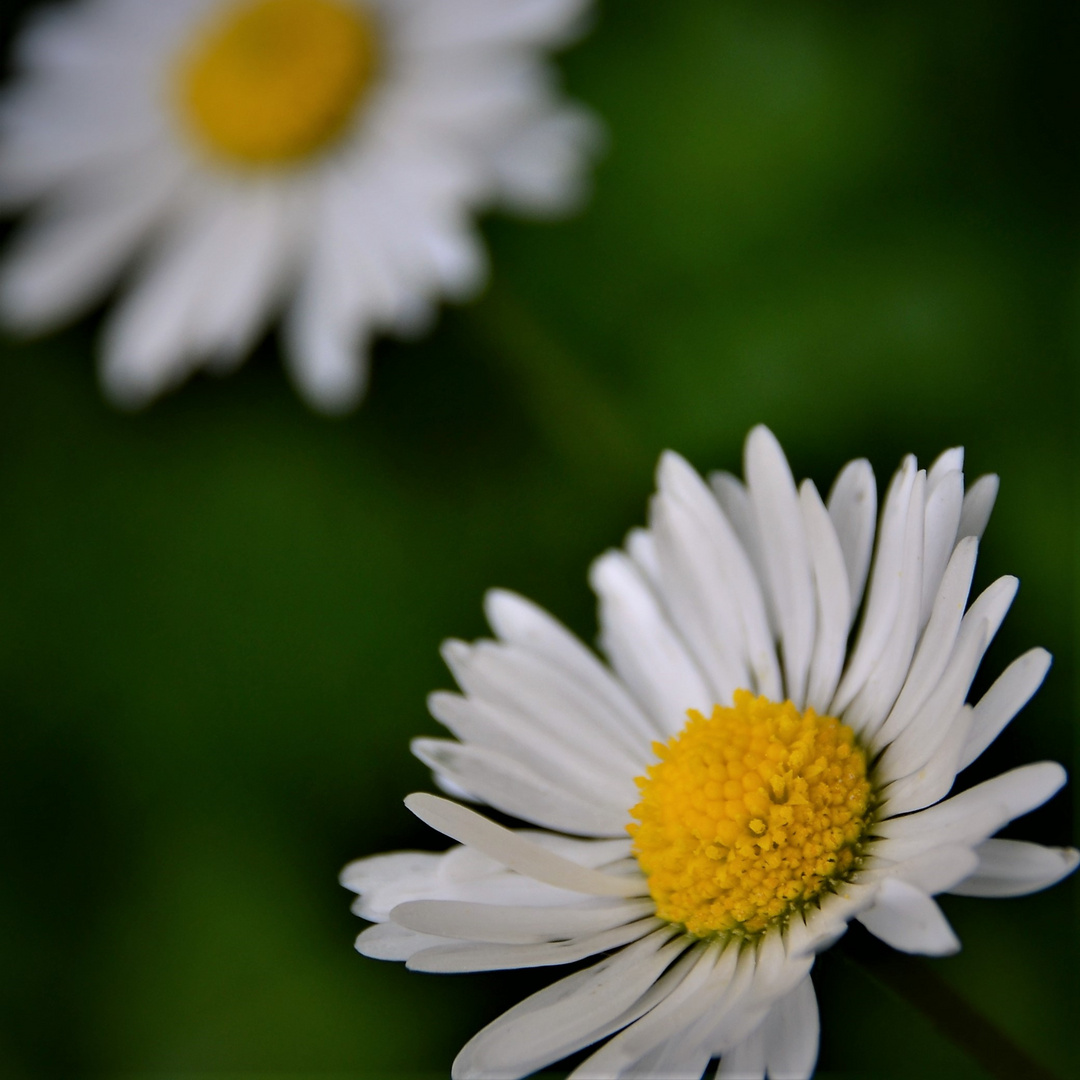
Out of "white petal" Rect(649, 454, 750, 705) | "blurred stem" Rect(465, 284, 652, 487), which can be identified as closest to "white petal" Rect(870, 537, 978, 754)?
"white petal" Rect(649, 454, 750, 705)

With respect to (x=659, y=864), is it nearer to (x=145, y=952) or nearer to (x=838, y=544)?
(x=838, y=544)

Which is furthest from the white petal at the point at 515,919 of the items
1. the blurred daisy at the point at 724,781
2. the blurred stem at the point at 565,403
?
the blurred stem at the point at 565,403

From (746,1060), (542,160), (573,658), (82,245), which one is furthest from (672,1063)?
(82,245)

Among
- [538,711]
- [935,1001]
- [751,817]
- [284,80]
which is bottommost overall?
[935,1001]

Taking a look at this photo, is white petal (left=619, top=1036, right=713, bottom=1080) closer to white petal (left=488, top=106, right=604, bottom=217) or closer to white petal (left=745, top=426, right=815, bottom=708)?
white petal (left=745, top=426, right=815, bottom=708)

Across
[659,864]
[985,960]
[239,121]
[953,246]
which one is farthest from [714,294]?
[659,864]

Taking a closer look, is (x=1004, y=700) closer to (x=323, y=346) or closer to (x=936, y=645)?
(x=936, y=645)
